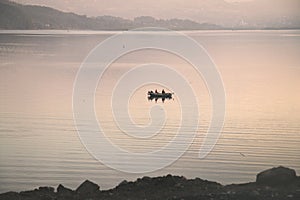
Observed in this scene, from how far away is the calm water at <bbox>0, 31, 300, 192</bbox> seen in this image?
6.56 meters

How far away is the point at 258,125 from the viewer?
8.90 meters

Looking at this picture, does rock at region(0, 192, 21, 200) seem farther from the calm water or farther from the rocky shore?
the calm water

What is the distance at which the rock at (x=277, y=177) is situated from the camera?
15.9ft

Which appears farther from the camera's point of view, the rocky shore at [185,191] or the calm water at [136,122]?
the calm water at [136,122]

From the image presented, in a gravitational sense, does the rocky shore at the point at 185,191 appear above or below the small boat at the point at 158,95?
below

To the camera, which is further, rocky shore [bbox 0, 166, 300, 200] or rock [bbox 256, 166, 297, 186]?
rock [bbox 256, 166, 297, 186]

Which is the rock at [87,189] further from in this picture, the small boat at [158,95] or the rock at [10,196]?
the small boat at [158,95]

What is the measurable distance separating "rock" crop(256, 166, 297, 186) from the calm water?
112 centimetres

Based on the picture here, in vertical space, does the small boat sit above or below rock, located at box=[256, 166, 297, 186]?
above

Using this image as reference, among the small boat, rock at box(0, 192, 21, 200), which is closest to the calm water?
the small boat

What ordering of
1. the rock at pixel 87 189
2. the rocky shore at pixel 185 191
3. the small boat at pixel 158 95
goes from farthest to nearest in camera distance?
the small boat at pixel 158 95 < the rock at pixel 87 189 < the rocky shore at pixel 185 191

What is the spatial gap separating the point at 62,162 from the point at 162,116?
3754mm

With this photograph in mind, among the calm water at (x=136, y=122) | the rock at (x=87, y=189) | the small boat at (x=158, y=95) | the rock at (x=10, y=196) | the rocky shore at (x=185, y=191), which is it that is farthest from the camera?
the small boat at (x=158, y=95)

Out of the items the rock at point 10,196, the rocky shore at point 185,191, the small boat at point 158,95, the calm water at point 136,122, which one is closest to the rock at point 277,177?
the rocky shore at point 185,191
